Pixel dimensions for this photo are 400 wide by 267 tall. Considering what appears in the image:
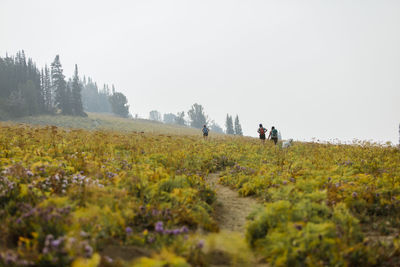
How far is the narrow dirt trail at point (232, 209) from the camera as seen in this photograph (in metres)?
4.71

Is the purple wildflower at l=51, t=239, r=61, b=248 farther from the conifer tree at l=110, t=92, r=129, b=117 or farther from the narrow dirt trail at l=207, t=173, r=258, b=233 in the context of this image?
the conifer tree at l=110, t=92, r=129, b=117

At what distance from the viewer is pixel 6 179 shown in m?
4.45

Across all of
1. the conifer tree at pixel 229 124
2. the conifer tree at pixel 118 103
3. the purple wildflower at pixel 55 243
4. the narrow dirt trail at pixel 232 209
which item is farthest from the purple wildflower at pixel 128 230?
the conifer tree at pixel 118 103

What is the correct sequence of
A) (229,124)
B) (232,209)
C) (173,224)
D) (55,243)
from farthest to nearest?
(229,124) → (232,209) → (173,224) → (55,243)

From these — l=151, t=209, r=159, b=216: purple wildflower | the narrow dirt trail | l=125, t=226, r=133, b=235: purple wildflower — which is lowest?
the narrow dirt trail

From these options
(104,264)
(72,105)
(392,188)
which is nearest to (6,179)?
(104,264)

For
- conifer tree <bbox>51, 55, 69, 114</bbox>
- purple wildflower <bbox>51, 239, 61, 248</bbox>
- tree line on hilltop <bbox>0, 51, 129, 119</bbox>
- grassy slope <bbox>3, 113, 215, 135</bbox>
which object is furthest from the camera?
conifer tree <bbox>51, 55, 69, 114</bbox>

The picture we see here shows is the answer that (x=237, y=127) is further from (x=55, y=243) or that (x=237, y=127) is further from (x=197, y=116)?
(x=55, y=243)

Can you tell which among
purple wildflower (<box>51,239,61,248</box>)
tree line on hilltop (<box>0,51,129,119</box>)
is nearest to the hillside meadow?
purple wildflower (<box>51,239,61,248</box>)

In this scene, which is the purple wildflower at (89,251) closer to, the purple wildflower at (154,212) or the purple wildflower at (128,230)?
the purple wildflower at (128,230)

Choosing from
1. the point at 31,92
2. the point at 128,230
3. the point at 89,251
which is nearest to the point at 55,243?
the point at 89,251

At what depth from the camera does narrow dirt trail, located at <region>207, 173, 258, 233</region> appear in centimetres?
471

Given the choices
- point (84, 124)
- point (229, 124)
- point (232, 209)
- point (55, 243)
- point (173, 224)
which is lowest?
point (232, 209)

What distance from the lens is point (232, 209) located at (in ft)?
18.5
